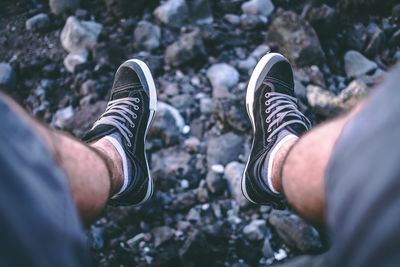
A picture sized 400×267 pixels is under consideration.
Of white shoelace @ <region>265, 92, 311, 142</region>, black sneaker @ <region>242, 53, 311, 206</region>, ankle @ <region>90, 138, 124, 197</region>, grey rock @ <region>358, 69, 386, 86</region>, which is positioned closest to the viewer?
ankle @ <region>90, 138, 124, 197</region>

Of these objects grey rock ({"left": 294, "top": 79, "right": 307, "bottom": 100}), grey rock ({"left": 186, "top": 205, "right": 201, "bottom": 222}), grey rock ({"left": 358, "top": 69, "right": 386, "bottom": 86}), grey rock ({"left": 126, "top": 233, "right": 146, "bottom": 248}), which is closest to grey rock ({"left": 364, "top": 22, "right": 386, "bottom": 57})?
grey rock ({"left": 358, "top": 69, "right": 386, "bottom": 86})

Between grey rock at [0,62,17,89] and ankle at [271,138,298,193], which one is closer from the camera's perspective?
ankle at [271,138,298,193]

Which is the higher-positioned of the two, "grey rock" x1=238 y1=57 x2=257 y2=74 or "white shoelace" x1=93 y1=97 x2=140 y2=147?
"grey rock" x1=238 y1=57 x2=257 y2=74

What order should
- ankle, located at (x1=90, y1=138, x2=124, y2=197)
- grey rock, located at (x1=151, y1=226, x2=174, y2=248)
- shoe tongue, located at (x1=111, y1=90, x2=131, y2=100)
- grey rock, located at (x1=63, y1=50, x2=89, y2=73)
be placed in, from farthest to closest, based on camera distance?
grey rock, located at (x1=63, y1=50, x2=89, y2=73)
shoe tongue, located at (x1=111, y1=90, x2=131, y2=100)
grey rock, located at (x1=151, y1=226, x2=174, y2=248)
ankle, located at (x1=90, y1=138, x2=124, y2=197)

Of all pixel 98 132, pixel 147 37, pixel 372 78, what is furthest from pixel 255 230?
pixel 147 37

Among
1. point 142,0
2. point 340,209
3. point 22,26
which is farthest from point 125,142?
point 22,26

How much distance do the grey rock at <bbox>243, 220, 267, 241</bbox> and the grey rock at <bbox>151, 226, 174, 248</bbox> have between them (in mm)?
413

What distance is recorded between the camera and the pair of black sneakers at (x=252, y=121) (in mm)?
1228

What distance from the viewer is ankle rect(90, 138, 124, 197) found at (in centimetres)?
103

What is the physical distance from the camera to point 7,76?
198 cm

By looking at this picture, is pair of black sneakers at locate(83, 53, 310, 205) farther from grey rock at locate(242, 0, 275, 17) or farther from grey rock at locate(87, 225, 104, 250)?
grey rock at locate(242, 0, 275, 17)

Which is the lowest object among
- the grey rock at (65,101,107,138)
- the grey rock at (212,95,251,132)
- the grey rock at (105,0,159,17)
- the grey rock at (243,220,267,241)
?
the grey rock at (243,220,267,241)

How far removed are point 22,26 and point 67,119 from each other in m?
1.10

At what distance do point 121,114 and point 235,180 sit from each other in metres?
0.77
